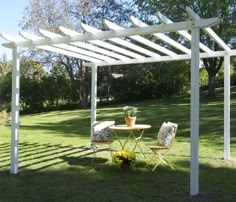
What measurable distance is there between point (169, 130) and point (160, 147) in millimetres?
367

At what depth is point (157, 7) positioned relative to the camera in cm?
2477

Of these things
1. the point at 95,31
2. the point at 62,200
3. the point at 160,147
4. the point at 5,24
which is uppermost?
the point at 5,24

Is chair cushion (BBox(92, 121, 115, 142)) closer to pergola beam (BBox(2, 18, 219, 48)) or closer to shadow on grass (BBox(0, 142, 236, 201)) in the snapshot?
shadow on grass (BBox(0, 142, 236, 201))

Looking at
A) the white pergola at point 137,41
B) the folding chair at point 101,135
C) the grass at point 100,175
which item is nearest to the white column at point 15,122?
the white pergola at point 137,41

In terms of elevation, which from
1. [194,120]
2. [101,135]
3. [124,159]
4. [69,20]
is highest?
[69,20]

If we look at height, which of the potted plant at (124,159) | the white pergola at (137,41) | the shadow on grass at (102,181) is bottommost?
the shadow on grass at (102,181)

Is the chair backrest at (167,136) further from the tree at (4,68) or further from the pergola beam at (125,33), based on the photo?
the tree at (4,68)

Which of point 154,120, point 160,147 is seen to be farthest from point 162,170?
point 154,120

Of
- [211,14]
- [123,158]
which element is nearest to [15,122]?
[123,158]

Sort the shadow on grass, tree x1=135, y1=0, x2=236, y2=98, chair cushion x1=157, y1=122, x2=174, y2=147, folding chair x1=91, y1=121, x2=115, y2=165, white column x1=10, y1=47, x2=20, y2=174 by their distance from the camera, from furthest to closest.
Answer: tree x1=135, y1=0, x2=236, y2=98, folding chair x1=91, y1=121, x2=115, y2=165, chair cushion x1=157, y1=122, x2=174, y2=147, white column x1=10, y1=47, x2=20, y2=174, the shadow on grass

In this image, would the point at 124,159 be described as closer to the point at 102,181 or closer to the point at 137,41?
the point at 102,181

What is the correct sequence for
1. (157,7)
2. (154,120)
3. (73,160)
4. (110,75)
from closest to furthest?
(73,160)
(154,120)
(157,7)
(110,75)

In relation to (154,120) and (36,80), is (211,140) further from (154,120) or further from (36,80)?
(36,80)

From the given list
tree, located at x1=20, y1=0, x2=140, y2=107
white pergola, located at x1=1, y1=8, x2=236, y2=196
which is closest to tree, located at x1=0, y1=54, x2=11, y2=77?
tree, located at x1=20, y1=0, x2=140, y2=107
